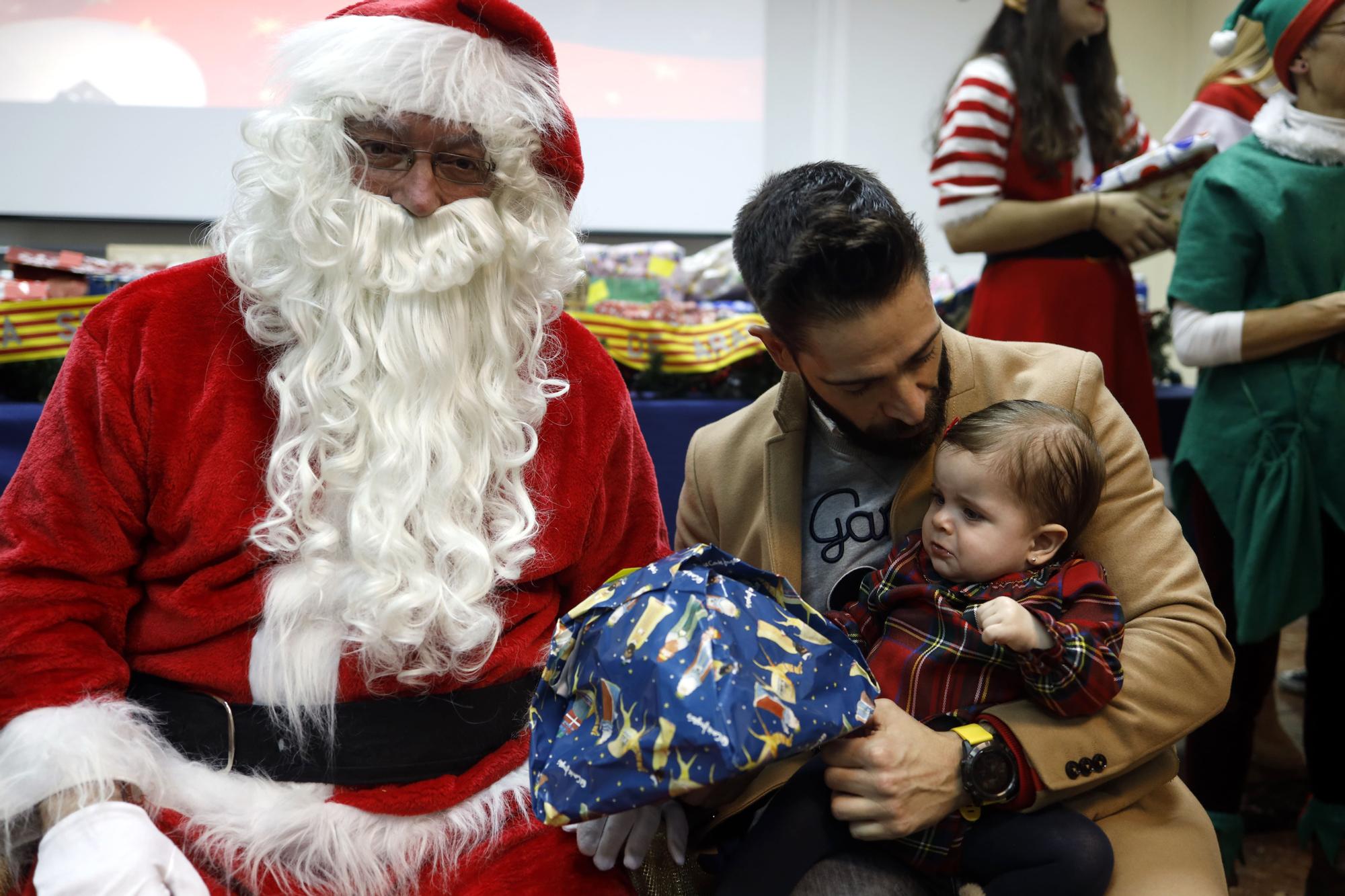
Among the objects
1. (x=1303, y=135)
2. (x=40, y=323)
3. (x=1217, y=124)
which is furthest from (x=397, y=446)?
(x=1217, y=124)

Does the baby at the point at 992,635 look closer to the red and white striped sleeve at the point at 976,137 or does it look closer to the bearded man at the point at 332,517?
the bearded man at the point at 332,517

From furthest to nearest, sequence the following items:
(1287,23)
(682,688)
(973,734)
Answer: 1. (1287,23)
2. (973,734)
3. (682,688)

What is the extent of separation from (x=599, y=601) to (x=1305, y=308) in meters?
1.86

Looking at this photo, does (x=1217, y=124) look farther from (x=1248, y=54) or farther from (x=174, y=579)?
(x=174, y=579)

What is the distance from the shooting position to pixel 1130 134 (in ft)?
10.2

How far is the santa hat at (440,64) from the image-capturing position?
168 centimetres

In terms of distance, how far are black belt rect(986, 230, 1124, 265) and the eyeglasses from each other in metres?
1.71

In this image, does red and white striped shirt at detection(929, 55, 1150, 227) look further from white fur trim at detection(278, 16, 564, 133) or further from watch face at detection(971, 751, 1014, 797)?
watch face at detection(971, 751, 1014, 797)

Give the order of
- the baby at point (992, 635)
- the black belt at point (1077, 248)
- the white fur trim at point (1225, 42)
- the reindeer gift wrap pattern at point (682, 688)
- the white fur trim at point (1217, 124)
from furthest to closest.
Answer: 1. the white fur trim at point (1217, 124)
2. the black belt at point (1077, 248)
3. the white fur trim at point (1225, 42)
4. the baby at point (992, 635)
5. the reindeer gift wrap pattern at point (682, 688)

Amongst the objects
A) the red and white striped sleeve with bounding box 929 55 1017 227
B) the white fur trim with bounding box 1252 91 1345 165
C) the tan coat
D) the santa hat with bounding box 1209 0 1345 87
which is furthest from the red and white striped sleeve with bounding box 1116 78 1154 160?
the tan coat

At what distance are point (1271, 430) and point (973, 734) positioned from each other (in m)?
1.45

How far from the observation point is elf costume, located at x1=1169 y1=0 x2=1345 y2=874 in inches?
92.5

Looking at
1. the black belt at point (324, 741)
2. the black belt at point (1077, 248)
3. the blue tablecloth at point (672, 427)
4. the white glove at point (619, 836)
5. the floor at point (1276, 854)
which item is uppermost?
the black belt at point (1077, 248)

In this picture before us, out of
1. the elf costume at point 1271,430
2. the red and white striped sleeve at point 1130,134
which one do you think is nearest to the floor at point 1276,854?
the elf costume at point 1271,430
